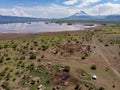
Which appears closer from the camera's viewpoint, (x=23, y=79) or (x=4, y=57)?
(x=23, y=79)

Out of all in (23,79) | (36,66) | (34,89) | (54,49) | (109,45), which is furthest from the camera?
(109,45)

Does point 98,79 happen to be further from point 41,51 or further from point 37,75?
point 41,51

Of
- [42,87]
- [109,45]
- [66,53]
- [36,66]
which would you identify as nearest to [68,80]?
[42,87]

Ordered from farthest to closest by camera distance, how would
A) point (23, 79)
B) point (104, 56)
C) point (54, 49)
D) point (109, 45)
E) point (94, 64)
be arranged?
point (109, 45) < point (54, 49) < point (104, 56) < point (94, 64) < point (23, 79)

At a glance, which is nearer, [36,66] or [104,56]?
[36,66]

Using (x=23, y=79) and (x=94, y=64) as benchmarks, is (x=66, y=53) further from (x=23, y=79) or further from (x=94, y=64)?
(x=23, y=79)

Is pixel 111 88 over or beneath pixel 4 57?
beneath

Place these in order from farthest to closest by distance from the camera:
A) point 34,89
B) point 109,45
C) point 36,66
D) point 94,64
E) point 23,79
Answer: point 109,45
point 94,64
point 36,66
point 23,79
point 34,89

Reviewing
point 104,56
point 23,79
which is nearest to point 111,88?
point 23,79

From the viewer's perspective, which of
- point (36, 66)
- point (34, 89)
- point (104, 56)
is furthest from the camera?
point (104, 56)
